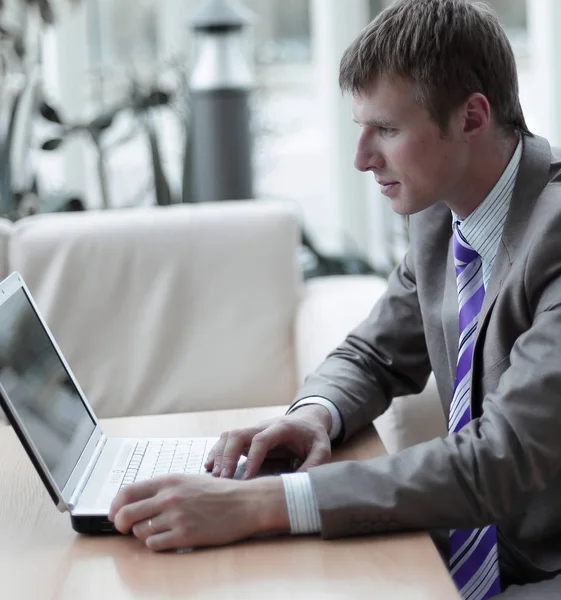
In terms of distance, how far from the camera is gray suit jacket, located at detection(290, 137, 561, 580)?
1.07 metres

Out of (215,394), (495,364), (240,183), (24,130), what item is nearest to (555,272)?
(495,364)

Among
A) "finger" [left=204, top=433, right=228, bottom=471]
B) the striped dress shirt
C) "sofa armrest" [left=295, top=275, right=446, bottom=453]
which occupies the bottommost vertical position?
"sofa armrest" [left=295, top=275, right=446, bottom=453]

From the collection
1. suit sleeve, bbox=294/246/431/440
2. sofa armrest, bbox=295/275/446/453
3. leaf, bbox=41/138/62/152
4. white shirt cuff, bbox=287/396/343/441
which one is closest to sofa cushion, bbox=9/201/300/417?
sofa armrest, bbox=295/275/446/453

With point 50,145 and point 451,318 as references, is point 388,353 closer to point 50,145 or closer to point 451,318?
point 451,318

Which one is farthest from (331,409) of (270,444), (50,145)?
(50,145)

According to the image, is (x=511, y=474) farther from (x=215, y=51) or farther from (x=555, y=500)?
(x=215, y=51)

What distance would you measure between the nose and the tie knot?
0.16 m

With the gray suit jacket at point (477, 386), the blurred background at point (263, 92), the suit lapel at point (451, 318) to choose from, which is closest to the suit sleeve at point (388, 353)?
the gray suit jacket at point (477, 386)

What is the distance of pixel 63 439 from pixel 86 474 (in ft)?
0.19

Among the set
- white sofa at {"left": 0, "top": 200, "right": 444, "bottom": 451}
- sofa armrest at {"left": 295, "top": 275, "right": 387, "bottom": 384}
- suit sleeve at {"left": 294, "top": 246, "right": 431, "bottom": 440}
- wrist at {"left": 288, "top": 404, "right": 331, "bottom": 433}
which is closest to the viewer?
wrist at {"left": 288, "top": 404, "right": 331, "bottom": 433}

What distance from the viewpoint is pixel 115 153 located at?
339 centimetres

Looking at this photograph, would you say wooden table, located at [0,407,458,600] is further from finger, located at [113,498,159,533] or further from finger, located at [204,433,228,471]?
finger, located at [204,433,228,471]

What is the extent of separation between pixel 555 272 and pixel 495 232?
165 mm

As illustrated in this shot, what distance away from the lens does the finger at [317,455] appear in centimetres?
125
